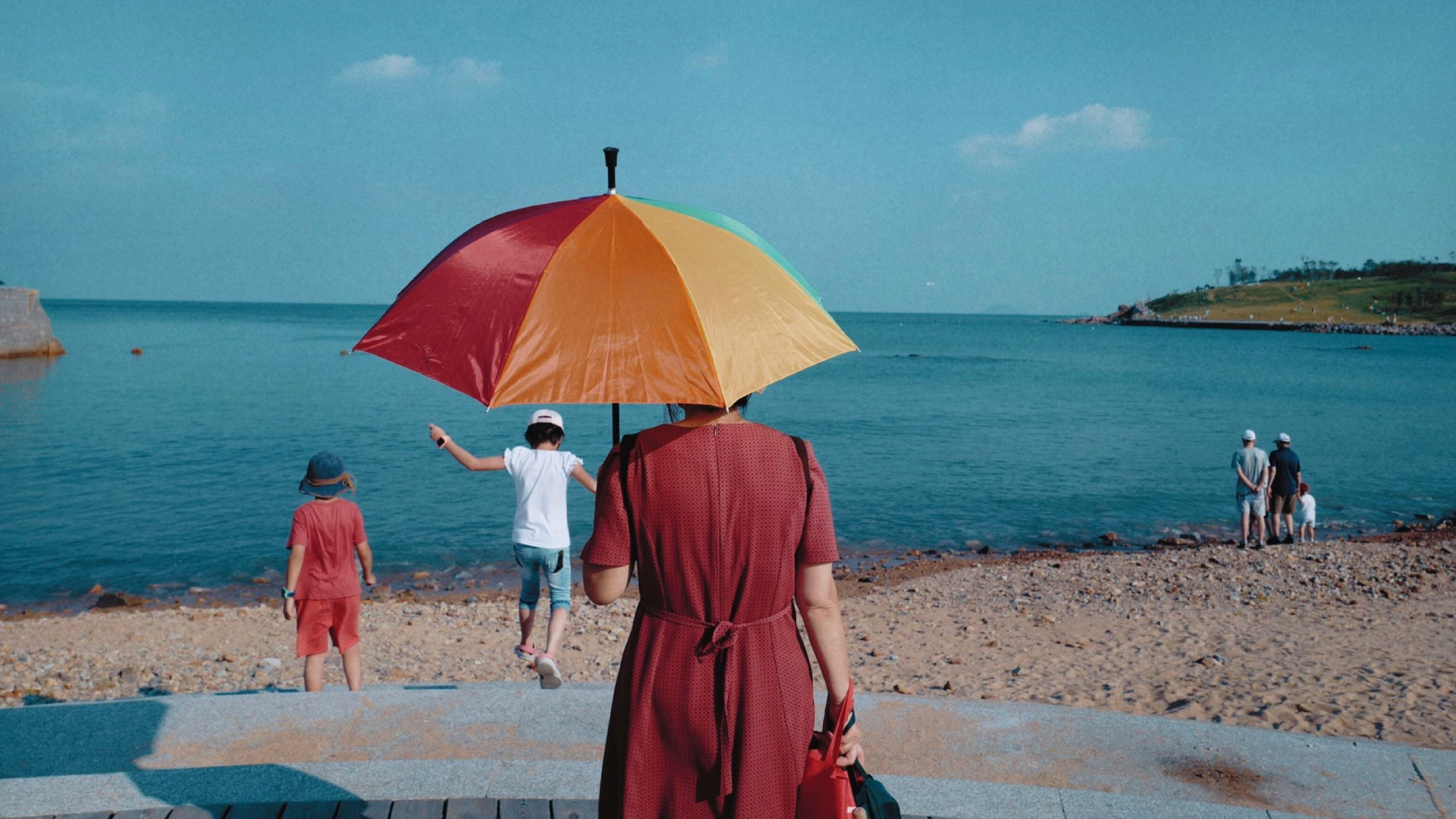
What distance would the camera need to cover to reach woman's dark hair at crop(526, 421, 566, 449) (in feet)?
19.7

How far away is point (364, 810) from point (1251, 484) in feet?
49.0

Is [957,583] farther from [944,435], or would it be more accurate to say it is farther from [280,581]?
[944,435]

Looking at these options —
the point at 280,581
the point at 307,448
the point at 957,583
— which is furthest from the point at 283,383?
the point at 957,583

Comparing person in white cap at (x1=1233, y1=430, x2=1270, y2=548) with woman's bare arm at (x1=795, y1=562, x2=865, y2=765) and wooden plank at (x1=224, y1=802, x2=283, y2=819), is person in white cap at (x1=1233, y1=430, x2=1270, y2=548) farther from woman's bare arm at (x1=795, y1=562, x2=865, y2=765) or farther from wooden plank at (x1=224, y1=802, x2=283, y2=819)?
wooden plank at (x1=224, y1=802, x2=283, y2=819)

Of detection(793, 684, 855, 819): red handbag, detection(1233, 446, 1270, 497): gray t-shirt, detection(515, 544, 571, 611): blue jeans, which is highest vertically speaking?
detection(793, 684, 855, 819): red handbag

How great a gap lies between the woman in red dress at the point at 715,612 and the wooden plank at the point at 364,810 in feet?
5.49

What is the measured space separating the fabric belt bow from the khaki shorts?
51.7 feet

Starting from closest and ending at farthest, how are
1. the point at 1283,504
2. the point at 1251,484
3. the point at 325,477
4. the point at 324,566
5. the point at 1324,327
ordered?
the point at 325,477, the point at 324,566, the point at 1251,484, the point at 1283,504, the point at 1324,327

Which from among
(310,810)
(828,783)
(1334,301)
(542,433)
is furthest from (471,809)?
(1334,301)

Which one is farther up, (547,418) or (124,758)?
(547,418)

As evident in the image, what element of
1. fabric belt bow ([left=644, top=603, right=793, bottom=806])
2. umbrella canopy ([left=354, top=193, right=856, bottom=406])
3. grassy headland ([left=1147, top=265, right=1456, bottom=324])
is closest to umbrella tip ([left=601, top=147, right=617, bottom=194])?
umbrella canopy ([left=354, top=193, right=856, bottom=406])

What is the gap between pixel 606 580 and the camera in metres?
2.50

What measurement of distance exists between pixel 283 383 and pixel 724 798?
1967 inches

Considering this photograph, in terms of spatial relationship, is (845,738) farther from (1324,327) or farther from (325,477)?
(1324,327)
